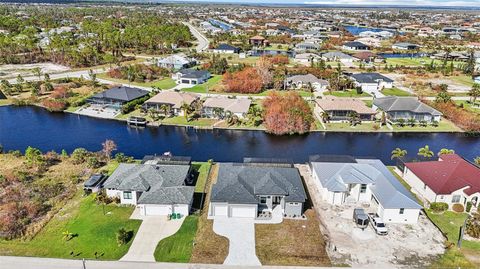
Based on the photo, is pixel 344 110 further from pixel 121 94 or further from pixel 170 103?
pixel 121 94

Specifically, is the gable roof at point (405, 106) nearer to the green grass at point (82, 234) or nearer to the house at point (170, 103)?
the house at point (170, 103)

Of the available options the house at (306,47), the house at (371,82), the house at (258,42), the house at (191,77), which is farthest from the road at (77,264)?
the house at (258,42)

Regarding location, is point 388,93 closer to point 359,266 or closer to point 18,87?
point 359,266

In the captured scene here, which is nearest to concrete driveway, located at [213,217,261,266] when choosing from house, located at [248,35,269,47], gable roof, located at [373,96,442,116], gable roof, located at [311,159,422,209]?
gable roof, located at [311,159,422,209]

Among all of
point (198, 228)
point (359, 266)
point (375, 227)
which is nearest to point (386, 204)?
point (375, 227)

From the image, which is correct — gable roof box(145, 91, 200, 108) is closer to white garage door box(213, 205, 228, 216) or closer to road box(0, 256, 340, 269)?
white garage door box(213, 205, 228, 216)
